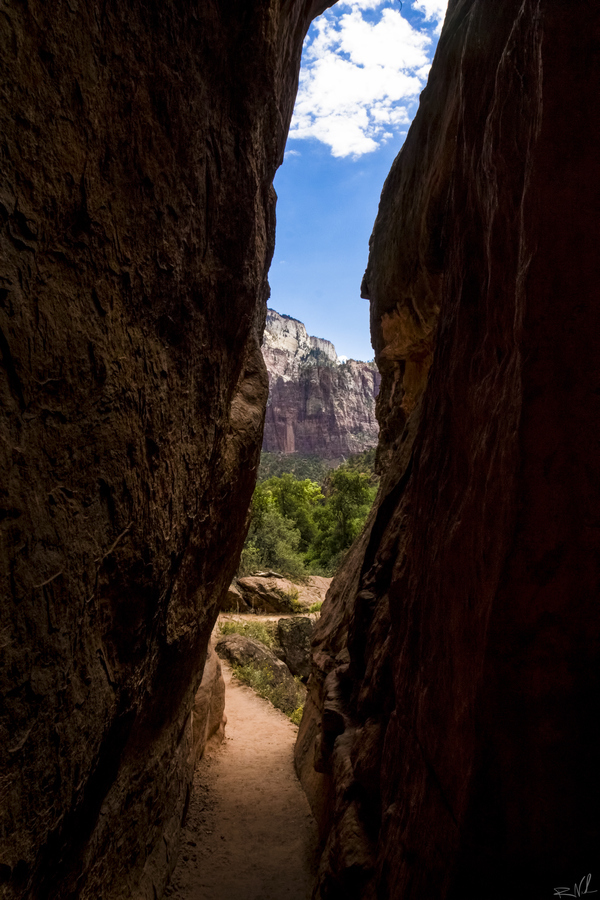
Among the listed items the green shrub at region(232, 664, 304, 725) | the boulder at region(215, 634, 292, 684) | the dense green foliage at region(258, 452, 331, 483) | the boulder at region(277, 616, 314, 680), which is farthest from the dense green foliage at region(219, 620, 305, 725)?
the dense green foliage at region(258, 452, 331, 483)

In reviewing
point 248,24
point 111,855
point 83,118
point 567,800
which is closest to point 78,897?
point 111,855

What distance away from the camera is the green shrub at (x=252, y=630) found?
1447cm

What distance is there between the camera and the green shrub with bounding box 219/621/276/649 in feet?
47.5

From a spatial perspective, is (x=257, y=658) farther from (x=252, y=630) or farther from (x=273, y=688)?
(x=252, y=630)

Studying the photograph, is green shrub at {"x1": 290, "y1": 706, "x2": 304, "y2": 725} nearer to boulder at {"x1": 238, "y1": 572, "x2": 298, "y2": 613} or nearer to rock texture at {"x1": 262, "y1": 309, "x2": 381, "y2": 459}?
boulder at {"x1": 238, "y1": 572, "x2": 298, "y2": 613}

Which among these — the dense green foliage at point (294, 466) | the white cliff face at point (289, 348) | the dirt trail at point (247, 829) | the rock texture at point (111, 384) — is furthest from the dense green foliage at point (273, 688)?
the white cliff face at point (289, 348)

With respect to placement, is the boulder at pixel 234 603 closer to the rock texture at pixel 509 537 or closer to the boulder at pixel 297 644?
the boulder at pixel 297 644

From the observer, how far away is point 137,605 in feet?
11.1

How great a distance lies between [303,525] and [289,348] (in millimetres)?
74425

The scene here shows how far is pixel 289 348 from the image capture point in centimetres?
10088

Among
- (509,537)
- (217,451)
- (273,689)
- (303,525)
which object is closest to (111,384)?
(217,451)

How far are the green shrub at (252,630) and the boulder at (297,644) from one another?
0.45 metres

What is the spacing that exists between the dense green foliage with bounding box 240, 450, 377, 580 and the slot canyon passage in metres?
19.3

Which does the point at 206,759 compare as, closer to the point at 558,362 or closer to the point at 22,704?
the point at 22,704
